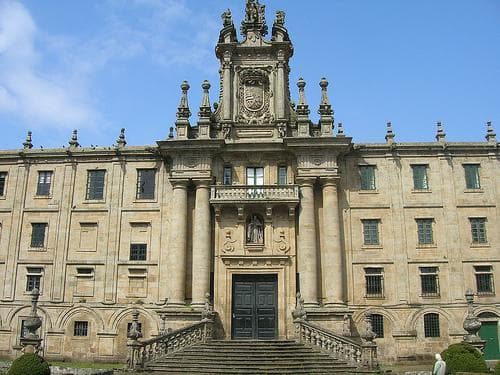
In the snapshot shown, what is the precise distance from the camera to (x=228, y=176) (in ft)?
117

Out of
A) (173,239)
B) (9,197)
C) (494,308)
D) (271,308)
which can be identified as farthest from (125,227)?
(494,308)

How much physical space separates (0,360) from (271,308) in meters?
16.3

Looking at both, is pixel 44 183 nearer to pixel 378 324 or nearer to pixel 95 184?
pixel 95 184

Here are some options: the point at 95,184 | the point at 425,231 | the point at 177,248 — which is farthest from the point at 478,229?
the point at 95,184

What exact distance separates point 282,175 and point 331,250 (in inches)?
225

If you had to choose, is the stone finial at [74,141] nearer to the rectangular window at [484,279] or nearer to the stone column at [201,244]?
the stone column at [201,244]

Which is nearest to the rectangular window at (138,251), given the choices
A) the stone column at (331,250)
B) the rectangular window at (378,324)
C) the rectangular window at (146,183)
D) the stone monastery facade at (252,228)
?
the stone monastery facade at (252,228)

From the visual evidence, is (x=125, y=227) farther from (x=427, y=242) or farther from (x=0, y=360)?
(x=427, y=242)

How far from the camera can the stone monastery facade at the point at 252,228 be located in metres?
33.4

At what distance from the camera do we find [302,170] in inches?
1355

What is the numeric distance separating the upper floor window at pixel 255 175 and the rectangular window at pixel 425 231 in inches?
399

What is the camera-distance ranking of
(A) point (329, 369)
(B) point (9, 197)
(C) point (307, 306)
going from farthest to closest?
(B) point (9, 197), (C) point (307, 306), (A) point (329, 369)

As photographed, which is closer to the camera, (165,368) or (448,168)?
(165,368)

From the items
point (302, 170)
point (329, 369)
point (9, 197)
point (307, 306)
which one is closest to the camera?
point (329, 369)
